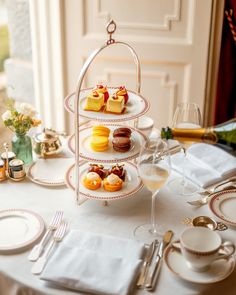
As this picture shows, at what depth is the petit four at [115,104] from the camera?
1.60m

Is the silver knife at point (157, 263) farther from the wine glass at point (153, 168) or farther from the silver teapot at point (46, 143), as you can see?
the silver teapot at point (46, 143)

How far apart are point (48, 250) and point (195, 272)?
0.39 m

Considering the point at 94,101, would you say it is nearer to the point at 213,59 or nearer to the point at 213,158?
the point at 213,158

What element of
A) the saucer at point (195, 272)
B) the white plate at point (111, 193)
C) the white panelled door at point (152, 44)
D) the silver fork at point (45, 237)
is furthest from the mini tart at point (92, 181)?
the white panelled door at point (152, 44)

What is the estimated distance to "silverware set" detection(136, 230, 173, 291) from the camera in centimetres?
128

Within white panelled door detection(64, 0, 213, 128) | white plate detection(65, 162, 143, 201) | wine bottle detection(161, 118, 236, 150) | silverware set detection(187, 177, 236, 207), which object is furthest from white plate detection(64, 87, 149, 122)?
white panelled door detection(64, 0, 213, 128)

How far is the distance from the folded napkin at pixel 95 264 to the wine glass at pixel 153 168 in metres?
0.08

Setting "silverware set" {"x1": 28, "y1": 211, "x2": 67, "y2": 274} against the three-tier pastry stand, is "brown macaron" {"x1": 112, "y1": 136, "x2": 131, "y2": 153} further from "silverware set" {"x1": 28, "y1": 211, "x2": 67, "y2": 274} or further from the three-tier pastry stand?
"silverware set" {"x1": 28, "y1": 211, "x2": 67, "y2": 274}

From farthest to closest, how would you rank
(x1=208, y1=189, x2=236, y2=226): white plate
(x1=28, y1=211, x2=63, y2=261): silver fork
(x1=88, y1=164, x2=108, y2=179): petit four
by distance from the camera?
(x1=88, y1=164, x2=108, y2=179): petit four
(x1=208, y1=189, x2=236, y2=226): white plate
(x1=28, y1=211, x2=63, y2=261): silver fork

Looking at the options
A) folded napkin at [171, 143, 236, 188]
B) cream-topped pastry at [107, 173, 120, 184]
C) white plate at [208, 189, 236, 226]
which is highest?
cream-topped pastry at [107, 173, 120, 184]

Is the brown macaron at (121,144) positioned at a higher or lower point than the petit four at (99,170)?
higher

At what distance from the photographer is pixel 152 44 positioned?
2.78 metres

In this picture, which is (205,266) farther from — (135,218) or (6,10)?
(6,10)

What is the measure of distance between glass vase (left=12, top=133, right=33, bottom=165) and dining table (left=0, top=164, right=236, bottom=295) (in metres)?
0.11
